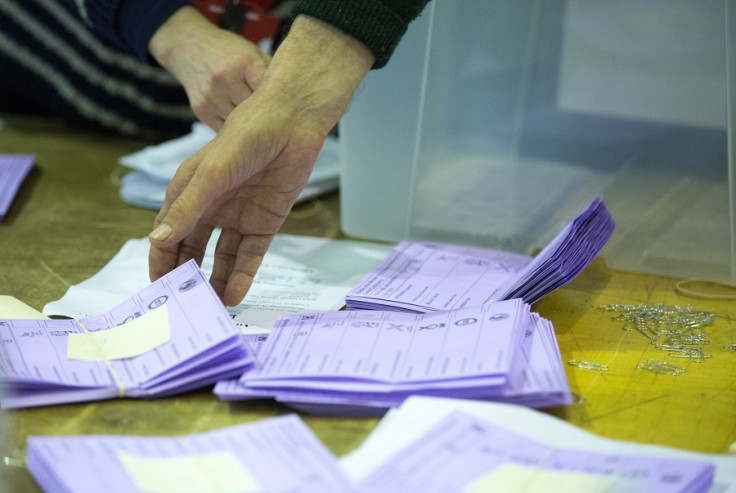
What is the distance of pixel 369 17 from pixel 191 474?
18.4 inches

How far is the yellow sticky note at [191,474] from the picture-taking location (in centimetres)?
50

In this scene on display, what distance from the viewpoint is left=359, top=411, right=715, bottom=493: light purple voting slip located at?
0.51 m

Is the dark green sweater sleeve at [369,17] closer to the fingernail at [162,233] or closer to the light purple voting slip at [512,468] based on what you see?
the fingernail at [162,233]

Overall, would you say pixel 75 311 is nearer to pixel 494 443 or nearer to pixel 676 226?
pixel 494 443

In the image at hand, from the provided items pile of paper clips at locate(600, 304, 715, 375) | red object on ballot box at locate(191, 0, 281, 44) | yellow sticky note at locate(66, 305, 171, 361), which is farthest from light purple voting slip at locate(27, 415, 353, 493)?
red object on ballot box at locate(191, 0, 281, 44)

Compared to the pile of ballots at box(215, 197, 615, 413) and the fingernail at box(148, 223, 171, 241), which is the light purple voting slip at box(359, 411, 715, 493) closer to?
the pile of ballots at box(215, 197, 615, 413)

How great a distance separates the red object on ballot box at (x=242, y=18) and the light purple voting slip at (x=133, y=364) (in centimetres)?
63

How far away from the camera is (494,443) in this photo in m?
0.55

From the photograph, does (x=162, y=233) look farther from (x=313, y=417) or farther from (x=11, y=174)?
(x=11, y=174)

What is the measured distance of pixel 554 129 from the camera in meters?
0.99

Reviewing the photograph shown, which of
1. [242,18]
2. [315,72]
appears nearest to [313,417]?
[315,72]

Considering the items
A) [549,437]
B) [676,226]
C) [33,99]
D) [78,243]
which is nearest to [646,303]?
[676,226]

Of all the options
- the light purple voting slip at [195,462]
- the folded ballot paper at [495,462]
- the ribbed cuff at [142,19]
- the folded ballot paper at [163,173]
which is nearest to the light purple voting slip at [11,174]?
the folded ballot paper at [163,173]

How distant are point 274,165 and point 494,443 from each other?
0.37 metres
